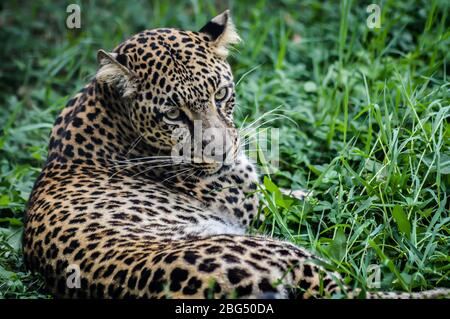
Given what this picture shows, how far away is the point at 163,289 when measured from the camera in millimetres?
3975

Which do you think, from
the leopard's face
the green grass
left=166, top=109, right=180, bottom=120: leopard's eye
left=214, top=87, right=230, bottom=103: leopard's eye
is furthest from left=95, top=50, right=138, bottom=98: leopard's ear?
the green grass

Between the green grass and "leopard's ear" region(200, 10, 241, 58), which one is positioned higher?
"leopard's ear" region(200, 10, 241, 58)

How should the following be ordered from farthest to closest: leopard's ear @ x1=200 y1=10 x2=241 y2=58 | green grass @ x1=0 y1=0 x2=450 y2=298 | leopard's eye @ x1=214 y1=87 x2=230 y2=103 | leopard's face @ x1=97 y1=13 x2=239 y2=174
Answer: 1. leopard's ear @ x1=200 y1=10 x2=241 y2=58
2. leopard's eye @ x1=214 y1=87 x2=230 y2=103
3. leopard's face @ x1=97 y1=13 x2=239 y2=174
4. green grass @ x1=0 y1=0 x2=450 y2=298

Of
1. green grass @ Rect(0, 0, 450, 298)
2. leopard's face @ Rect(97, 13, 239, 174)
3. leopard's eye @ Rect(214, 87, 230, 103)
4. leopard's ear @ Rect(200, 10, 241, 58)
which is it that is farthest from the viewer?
leopard's ear @ Rect(200, 10, 241, 58)

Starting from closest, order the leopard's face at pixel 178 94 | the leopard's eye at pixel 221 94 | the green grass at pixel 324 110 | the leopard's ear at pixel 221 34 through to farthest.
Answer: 1. the green grass at pixel 324 110
2. the leopard's face at pixel 178 94
3. the leopard's eye at pixel 221 94
4. the leopard's ear at pixel 221 34

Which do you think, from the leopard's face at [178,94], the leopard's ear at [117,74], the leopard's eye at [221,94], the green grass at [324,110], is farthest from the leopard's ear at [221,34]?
the leopard's ear at [117,74]

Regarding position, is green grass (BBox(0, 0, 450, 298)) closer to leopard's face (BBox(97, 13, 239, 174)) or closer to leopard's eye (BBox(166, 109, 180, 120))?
leopard's face (BBox(97, 13, 239, 174))

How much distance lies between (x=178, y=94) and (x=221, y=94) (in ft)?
1.23

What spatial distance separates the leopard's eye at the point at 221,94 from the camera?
18.7 ft

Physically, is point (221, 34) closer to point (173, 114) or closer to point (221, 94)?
point (221, 94)

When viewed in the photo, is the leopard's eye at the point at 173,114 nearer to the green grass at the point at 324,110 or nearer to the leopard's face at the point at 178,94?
the leopard's face at the point at 178,94

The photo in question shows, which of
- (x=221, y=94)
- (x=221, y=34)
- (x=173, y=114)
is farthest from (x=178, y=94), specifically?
(x=221, y=34)

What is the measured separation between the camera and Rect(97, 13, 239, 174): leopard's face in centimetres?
553
